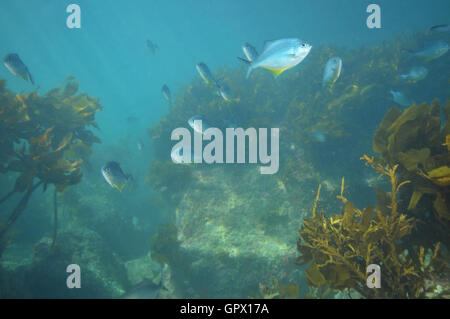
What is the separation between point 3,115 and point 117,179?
4.06m

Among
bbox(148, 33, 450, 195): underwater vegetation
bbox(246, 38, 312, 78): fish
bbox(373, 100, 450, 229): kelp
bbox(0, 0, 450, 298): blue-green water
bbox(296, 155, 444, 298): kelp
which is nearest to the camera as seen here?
bbox(296, 155, 444, 298): kelp

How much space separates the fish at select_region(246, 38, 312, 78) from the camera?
2.51 metres

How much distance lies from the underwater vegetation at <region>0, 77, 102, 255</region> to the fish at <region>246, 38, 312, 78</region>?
492cm

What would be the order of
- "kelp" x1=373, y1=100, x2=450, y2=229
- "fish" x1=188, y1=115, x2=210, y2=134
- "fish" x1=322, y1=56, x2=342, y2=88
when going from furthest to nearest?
"fish" x1=188, y1=115, x2=210, y2=134
"fish" x1=322, y1=56, x2=342, y2=88
"kelp" x1=373, y1=100, x2=450, y2=229

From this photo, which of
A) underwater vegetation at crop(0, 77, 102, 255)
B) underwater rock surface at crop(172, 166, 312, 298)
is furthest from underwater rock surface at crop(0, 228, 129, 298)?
underwater rock surface at crop(172, 166, 312, 298)

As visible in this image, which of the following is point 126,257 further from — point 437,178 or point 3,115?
point 437,178

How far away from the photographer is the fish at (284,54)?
2510mm

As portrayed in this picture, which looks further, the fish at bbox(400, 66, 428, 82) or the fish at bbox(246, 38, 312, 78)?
the fish at bbox(400, 66, 428, 82)

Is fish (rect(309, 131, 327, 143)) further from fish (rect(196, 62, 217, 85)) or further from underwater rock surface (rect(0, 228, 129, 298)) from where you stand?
underwater rock surface (rect(0, 228, 129, 298))

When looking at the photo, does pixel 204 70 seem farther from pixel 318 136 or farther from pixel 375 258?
pixel 375 258

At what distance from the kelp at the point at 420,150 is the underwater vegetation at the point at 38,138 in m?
6.21

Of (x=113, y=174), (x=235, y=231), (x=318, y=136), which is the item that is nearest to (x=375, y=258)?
(x=235, y=231)

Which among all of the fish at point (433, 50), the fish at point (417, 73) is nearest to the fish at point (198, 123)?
the fish at point (417, 73)

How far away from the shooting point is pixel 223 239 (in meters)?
4.98
